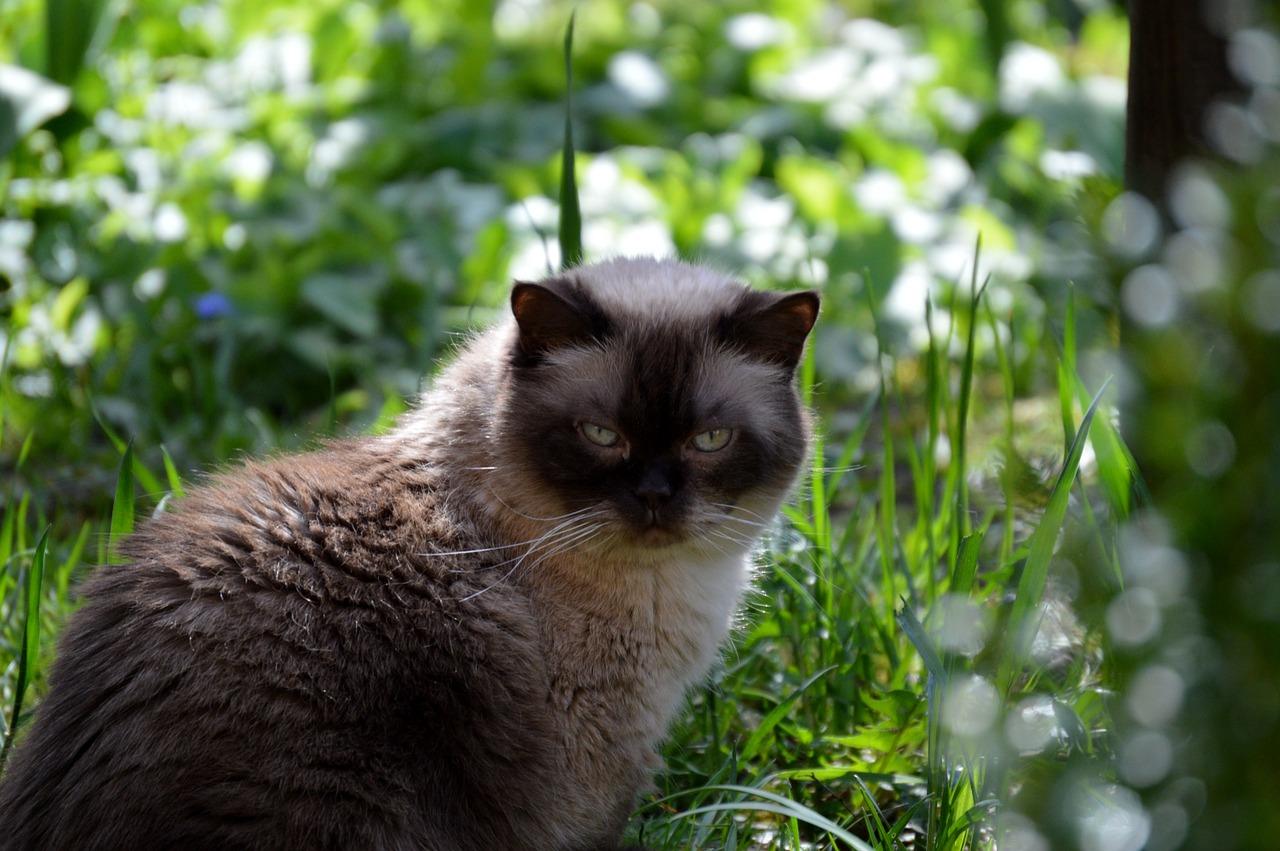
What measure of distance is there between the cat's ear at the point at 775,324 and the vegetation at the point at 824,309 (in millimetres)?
384

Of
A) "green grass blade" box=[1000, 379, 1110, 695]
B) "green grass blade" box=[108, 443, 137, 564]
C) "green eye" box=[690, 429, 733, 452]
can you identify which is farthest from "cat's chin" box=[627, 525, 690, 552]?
"green grass blade" box=[108, 443, 137, 564]

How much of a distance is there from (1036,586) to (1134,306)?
1.11 metres

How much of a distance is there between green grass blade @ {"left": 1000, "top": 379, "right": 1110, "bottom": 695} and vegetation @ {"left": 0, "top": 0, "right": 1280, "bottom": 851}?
0.04ft

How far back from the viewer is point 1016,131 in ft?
19.3

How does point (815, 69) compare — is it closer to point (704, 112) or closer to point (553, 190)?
point (704, 112)

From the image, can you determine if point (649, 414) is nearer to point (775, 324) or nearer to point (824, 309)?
point (775, 324)

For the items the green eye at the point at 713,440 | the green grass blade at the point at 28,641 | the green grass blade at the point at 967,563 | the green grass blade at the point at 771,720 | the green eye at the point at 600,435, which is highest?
the green eye at the point at 600,435

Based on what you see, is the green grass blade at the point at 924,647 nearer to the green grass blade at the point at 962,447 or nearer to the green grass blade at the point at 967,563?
the green grass blade at the point at 967,563

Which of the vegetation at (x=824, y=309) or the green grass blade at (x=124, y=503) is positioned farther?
the green grass blade at (x=124, y=503)

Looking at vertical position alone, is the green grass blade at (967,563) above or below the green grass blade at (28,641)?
above

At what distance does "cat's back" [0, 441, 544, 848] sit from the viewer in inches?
77.4

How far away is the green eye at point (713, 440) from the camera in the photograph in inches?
96.7

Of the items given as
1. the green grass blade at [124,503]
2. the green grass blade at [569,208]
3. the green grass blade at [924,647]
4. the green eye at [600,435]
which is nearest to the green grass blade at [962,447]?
the green grass blade at [924,647]

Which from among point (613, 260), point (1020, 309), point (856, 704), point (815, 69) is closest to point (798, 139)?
point (815, 69)
